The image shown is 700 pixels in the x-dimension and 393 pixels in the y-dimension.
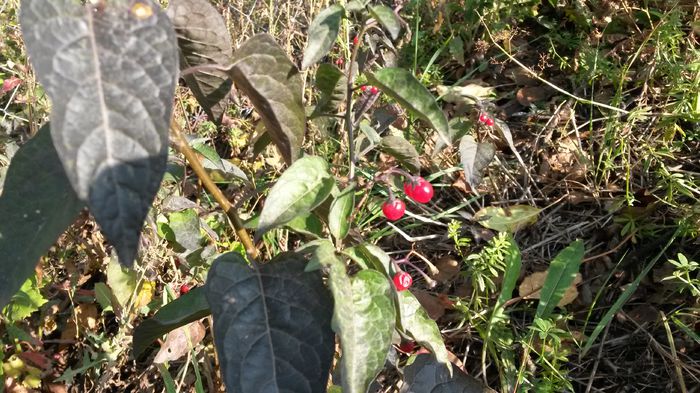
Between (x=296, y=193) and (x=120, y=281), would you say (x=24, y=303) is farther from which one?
(x=296, y=193)

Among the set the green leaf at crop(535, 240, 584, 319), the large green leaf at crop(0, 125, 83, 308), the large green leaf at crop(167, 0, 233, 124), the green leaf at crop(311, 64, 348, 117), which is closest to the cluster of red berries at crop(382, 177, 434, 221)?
Result: the green leaf at crop(311, 64, 348, 117)

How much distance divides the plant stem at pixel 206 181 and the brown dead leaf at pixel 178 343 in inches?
24.6

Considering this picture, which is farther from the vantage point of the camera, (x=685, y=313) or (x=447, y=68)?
(x=447, y=68)

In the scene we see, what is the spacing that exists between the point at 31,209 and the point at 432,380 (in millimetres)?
1049

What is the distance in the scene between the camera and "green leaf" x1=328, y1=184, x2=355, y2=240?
1168 millimetres

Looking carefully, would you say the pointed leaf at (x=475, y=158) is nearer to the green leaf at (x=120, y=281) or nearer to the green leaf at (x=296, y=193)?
the green leaf at (x=296, y=193)


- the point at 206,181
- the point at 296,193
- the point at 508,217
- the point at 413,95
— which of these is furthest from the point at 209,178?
the point at 508,217

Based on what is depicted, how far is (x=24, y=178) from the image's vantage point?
0.90 meters

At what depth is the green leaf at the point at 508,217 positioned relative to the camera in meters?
2.11

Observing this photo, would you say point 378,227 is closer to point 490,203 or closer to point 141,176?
point 490,203

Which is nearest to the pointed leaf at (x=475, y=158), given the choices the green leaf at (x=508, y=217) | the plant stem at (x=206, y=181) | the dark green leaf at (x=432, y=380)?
the green leaf at (x=508, y=217)

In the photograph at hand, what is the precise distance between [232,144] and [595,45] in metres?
1.59

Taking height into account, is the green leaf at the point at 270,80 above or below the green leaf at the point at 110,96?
below

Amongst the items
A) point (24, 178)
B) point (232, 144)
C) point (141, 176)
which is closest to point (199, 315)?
point (24, 178)
